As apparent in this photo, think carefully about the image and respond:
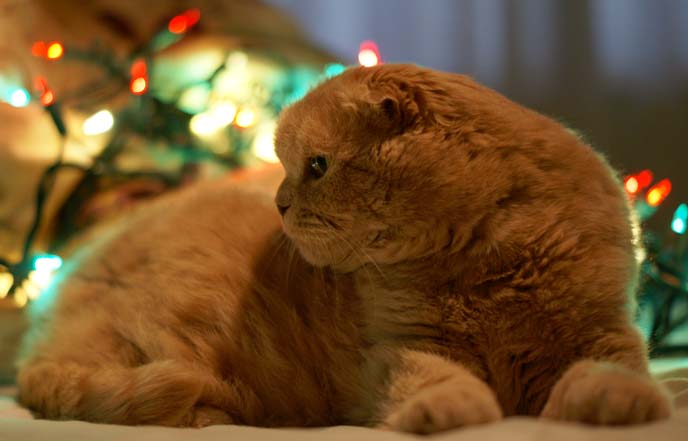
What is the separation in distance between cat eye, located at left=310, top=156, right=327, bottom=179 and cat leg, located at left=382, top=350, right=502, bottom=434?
357mm

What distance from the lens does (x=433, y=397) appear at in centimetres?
92

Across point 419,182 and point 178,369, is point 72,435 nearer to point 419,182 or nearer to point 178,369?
point 178,369

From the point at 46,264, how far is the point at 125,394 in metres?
1.05

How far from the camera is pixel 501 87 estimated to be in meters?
3.13

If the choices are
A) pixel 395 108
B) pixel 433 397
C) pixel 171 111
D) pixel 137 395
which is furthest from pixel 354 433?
pixel 171 111

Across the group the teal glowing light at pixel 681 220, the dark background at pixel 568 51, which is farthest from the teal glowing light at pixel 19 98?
the teal glowing light at pixel 681 220

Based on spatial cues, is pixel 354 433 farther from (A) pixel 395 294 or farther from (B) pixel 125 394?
(B) pixel 125 394

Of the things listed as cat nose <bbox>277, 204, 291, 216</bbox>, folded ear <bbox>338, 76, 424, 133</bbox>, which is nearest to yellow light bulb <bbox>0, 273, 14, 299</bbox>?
cat nose <bbox>277, 204, 291, 216</bbox>

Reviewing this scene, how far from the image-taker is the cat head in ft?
3.64

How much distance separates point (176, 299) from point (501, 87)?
7.32 ft

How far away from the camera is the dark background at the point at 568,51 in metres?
2.94

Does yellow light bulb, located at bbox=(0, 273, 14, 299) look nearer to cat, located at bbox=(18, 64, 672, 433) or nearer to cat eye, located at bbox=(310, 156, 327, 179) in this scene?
cat, located at bbox=(18, 64, 672, 433)

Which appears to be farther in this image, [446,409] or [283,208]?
[283,208]

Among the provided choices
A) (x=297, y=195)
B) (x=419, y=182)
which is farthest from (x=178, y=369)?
(x=419, y=182)
